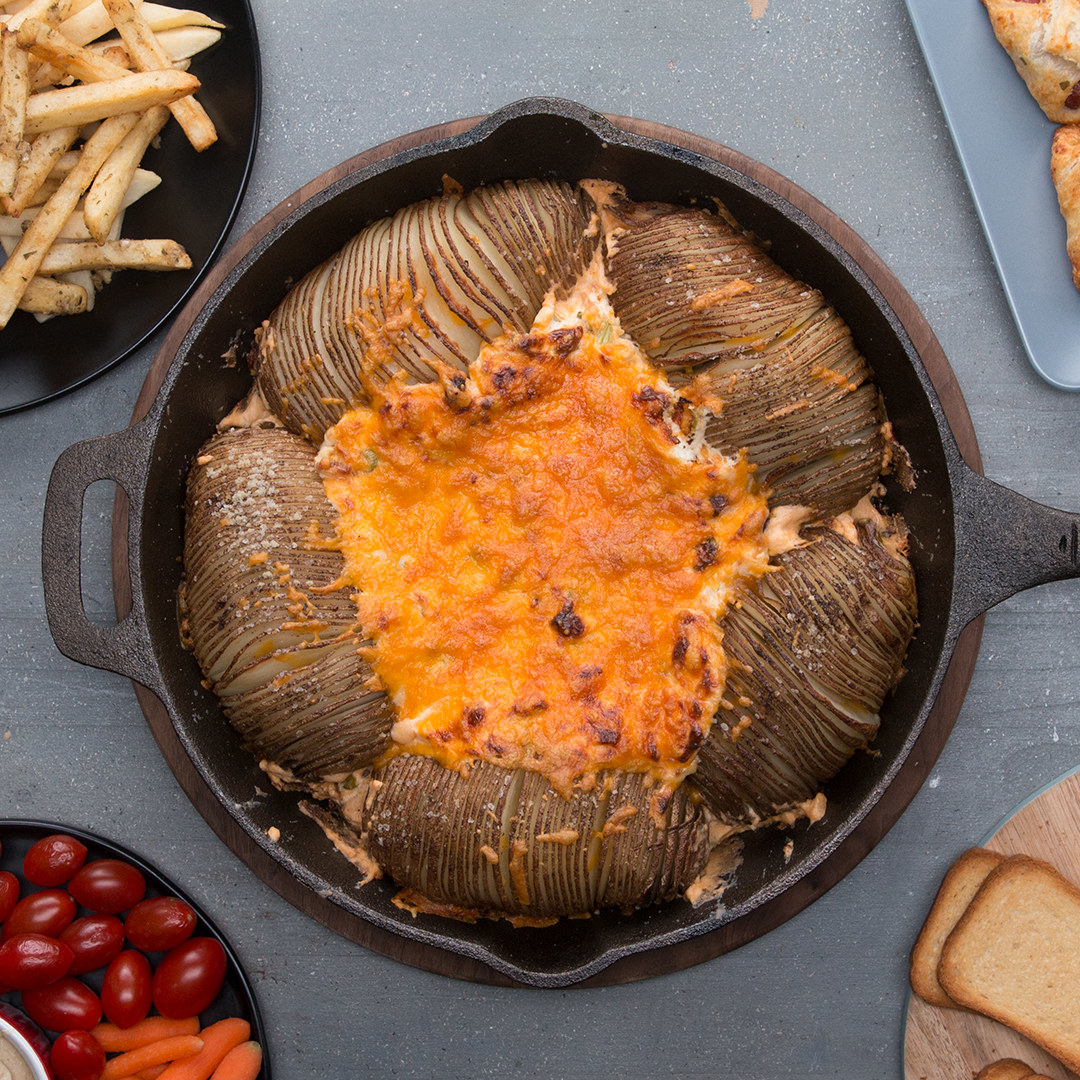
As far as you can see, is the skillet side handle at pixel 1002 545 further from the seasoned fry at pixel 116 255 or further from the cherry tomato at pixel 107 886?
the cherry tomato at pixel 107 886

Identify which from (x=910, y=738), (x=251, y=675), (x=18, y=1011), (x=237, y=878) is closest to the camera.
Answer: (x=910, y=738)

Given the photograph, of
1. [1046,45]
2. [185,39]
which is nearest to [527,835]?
[185,39]

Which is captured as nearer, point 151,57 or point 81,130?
point 151,57

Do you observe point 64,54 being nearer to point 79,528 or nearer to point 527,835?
point 79,528

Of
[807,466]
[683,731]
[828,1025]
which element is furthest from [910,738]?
[828,1025]

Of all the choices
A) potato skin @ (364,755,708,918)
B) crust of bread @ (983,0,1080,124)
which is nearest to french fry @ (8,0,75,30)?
potato skin @ (364,755,708,918)

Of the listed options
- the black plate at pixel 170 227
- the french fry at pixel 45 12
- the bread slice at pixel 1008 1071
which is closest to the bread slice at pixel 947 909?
the bread slice at pixel 1008 1071

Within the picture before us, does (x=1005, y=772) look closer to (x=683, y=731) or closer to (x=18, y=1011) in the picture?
(x=683, y=731)
